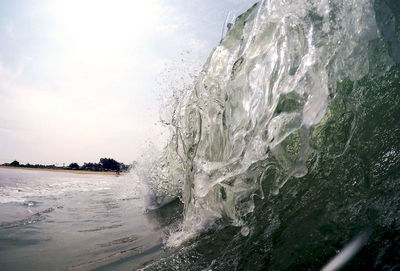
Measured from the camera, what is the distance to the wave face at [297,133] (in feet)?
4.90

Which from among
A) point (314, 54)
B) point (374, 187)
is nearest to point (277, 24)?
point (314, 54)

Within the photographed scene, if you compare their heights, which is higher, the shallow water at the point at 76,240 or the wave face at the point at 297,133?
the wave face at the point at 297,133

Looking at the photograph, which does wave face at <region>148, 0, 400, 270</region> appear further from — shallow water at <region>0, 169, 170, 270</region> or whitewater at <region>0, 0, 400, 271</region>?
shallow water at <region>0, 169, 170, 270</region>

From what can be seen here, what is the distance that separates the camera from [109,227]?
3139mm

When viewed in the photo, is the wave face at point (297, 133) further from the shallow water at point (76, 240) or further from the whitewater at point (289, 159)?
the shallow water at point (76, 240)

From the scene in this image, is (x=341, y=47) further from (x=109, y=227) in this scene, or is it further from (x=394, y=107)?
(x=109, y=227)

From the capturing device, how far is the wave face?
149 cm

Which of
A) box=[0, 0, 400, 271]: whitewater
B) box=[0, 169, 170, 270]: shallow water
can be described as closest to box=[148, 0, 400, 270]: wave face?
box=[0, 0, 400, 271]: whitewater

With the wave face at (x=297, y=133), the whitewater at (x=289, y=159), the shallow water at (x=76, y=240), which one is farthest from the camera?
the shallow water at (x=76, y=240)

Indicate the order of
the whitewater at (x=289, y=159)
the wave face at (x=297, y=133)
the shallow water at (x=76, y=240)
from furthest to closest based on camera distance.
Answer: the shallow water at (x=76, y=240)
the wave face at (x=297, y=133)
the whitewater at (x=289, y=159)

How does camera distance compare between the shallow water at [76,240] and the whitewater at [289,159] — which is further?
the shallow water at [76,240]


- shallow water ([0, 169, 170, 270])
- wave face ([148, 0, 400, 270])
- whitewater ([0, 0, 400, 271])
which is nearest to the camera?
whitewater ([0, 0, 400, 271])

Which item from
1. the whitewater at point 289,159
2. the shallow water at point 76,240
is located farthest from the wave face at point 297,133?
the shallow water at point 76,240

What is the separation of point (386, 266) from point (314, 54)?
1537 mm
